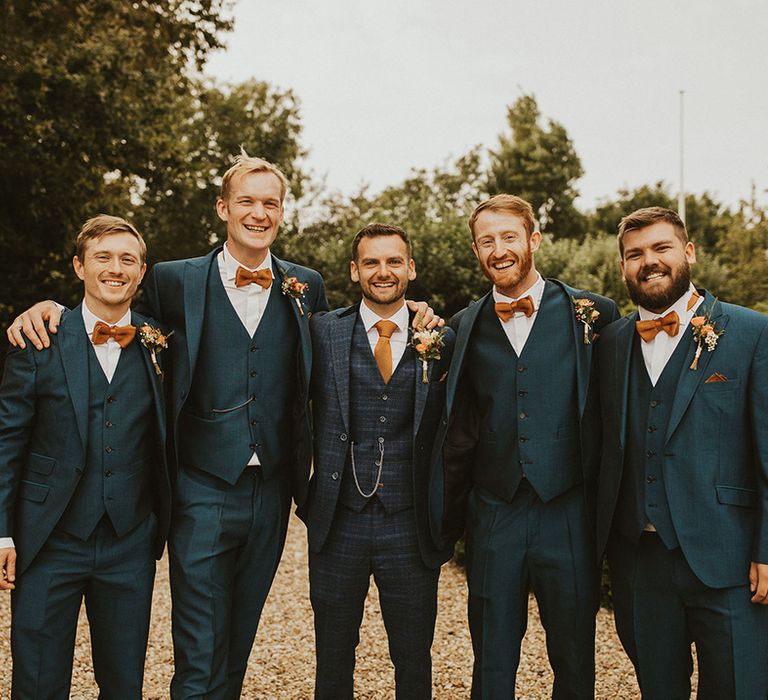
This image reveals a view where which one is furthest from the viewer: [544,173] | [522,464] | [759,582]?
[544,173]

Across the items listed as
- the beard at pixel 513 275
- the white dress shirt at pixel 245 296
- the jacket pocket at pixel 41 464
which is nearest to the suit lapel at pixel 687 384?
the beard at pixel 513 275

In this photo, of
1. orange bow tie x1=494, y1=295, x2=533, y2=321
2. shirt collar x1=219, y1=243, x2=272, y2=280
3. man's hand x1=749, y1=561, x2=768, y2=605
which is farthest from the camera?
shirt collar x1=219, y1=243, x2=272, y2=280

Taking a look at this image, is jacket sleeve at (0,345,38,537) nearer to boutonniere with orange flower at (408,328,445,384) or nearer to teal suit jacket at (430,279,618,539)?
boutonniere with orange flower at (408,328,445,384)

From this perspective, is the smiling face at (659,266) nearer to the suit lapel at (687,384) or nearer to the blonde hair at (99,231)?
the suit lapel at (687,384)

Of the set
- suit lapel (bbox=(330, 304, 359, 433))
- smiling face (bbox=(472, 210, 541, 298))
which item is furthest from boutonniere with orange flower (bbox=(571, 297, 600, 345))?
suit lapel (bbox=(330, 304, 359, 433))

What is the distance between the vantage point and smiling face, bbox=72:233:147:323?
3.19 m

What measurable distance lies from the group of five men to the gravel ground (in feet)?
4.61

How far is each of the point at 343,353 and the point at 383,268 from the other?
0.45 metres

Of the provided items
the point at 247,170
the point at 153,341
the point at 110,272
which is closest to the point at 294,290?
the point at 247,170

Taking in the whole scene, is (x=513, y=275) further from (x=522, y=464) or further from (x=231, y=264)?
(x=231, y=264)

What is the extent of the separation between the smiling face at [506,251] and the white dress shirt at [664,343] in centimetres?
62

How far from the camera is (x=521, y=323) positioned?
3457 mm

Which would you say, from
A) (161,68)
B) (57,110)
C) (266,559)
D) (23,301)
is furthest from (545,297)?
(161,68)

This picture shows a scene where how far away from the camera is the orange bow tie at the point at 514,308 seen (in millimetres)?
3357
